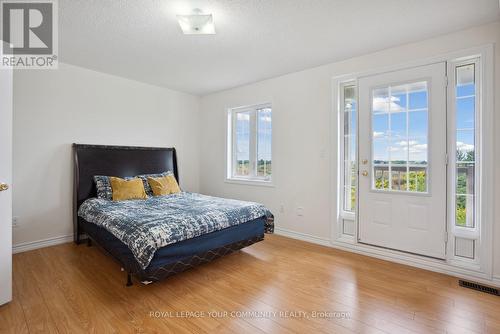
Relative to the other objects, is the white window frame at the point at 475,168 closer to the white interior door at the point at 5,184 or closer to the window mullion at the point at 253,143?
the window mullion at the point at 253,143

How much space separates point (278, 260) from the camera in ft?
9.42

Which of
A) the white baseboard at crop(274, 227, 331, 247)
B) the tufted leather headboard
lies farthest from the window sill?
the tufted leather headboard

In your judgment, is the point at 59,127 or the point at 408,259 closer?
the point at 408,259

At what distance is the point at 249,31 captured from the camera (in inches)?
97.2

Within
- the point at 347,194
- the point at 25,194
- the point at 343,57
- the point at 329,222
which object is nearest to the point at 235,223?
the point at 329,222

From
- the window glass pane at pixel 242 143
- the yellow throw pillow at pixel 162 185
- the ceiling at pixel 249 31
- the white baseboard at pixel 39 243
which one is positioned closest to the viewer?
the ceiling at pixel 249 31

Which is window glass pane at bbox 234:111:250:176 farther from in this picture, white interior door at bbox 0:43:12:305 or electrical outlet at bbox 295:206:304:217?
white interior door at bbox 0:43:12:305

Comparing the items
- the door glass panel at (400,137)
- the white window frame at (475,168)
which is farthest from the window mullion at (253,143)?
the white window frame at (475,168)

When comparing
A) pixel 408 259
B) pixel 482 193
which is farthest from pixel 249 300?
pixel 482 193

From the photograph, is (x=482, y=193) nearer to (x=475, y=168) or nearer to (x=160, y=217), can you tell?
(x=475, y=168)

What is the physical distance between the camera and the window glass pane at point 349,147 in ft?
10.6

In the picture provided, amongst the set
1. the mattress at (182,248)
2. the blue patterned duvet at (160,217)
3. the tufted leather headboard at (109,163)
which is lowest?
the mattress at (182,248)

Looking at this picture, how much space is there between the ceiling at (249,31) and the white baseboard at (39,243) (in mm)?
2291

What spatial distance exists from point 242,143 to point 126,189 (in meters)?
2.02
